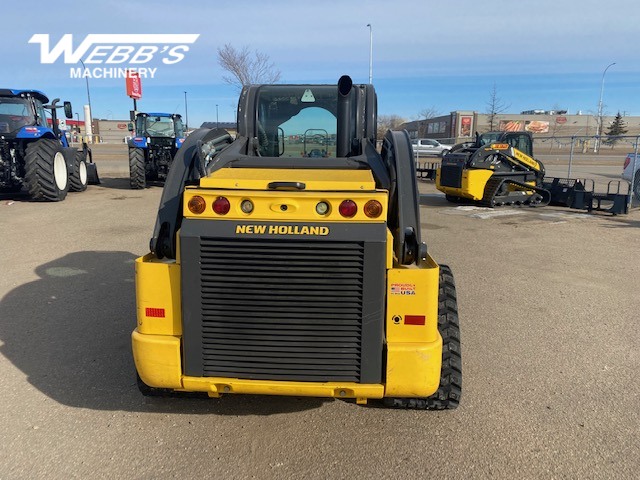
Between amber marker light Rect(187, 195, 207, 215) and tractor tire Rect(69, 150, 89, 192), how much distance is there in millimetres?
13364

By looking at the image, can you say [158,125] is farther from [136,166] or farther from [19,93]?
[19,93]

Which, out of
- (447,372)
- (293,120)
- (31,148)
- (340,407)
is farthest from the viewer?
(31,148)

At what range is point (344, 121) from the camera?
13.7 ft

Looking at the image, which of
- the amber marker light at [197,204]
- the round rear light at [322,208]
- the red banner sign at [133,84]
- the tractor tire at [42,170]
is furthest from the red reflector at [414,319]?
the red banner sign at [133,84]

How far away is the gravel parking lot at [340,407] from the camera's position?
2.73 m

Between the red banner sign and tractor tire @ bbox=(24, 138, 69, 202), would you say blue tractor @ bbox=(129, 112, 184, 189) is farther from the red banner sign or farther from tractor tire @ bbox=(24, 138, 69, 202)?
the red banner sign

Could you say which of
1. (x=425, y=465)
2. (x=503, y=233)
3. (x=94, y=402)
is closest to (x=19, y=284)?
(x=94, y=402)

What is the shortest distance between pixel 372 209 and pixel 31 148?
12.0 metres

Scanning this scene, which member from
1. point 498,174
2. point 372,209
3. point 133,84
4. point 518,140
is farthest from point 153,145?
point 372,209

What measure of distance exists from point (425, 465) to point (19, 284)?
17.3 ft

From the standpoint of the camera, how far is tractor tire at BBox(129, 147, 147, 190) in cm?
1573

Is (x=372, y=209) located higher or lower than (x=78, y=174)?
higher

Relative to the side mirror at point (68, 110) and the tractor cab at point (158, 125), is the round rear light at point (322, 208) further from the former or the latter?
the tractor cab at point (158, 125)

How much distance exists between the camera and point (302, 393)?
275 centimetres
